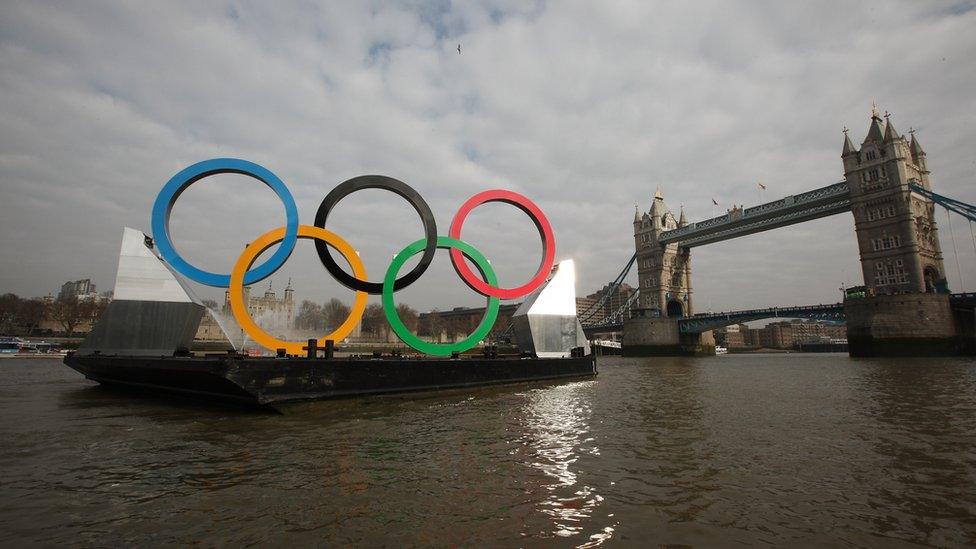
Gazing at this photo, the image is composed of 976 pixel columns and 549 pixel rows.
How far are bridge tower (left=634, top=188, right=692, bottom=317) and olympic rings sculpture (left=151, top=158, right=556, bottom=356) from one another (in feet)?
277

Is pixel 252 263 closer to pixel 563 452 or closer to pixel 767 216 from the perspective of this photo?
pixel 563 452

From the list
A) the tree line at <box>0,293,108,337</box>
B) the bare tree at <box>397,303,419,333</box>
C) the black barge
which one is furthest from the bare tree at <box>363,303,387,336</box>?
the black barge

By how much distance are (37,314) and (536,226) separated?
114 metres

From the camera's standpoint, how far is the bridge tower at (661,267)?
338 feet

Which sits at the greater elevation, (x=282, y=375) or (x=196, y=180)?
(x=196, y=180)

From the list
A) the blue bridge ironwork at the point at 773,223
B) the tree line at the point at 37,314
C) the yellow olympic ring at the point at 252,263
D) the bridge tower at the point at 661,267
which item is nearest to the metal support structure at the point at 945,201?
the blue bridge ironwork at the point at 773,223

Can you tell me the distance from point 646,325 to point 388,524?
90.2m

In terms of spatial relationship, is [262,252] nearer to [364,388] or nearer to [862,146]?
[364,388]

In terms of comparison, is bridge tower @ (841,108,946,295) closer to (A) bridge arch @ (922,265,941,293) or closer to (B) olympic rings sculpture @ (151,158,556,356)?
(A) bridge arch @ (922,265,941,293)

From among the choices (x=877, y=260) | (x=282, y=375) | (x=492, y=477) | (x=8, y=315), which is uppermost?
(x=877, y=260)

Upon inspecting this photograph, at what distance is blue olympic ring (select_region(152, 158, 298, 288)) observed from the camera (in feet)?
65.6

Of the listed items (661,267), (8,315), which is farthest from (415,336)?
(8,315)

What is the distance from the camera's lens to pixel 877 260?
62875 millimetres

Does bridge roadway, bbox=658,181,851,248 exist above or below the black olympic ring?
above
